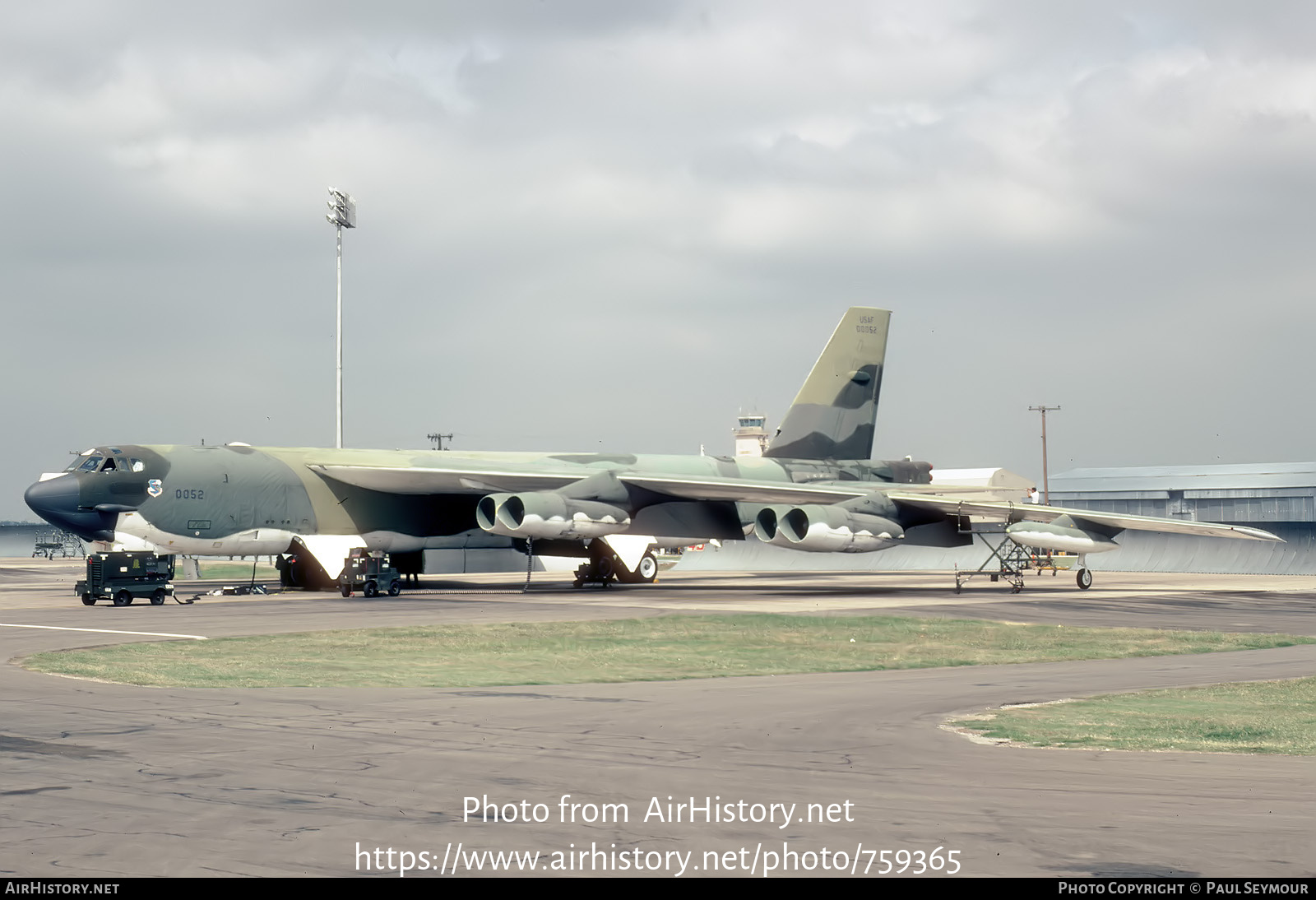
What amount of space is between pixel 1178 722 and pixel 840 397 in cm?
3372

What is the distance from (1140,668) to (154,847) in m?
14.9

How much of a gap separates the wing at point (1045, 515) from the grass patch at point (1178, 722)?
849 inches

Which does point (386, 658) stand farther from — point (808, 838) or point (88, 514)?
point (88, 514)

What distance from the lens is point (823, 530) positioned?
36.6 metres

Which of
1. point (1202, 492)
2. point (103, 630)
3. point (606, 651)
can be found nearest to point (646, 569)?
point (103, 630)

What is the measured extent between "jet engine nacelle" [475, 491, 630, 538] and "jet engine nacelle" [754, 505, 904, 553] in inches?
180

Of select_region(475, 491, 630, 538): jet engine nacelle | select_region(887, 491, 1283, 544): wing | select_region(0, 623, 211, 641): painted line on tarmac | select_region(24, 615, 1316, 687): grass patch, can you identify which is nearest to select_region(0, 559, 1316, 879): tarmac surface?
select_region(24, 615, 1316, 687): grass patch

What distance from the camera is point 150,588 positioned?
105ft

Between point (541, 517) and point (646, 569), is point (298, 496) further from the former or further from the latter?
point (646, 569)

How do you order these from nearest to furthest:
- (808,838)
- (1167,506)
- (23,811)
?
(808,838) < (23,811) < (1167,506)

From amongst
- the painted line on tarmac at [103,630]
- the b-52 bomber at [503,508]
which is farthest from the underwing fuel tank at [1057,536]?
the painted line on tarmac at [103,630]

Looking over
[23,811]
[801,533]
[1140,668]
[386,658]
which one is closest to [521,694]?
[386,658]

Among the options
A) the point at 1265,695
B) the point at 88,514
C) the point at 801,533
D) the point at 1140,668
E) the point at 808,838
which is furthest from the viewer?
the point at 801,533

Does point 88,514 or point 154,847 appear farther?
point 88,514
